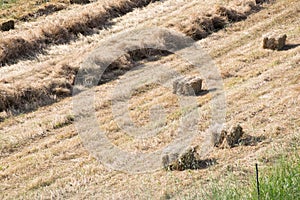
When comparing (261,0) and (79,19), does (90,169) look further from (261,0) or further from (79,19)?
(261,0)

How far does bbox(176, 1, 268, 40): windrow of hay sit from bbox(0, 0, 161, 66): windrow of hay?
2.74 metres

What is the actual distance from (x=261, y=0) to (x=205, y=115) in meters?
8.98

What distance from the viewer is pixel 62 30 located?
17.7m

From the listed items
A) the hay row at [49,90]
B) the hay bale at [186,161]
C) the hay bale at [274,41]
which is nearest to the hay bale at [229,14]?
the hay bale at [274,41]

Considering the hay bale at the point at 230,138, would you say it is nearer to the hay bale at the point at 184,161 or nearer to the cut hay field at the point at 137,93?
the cut hay field at the point at 137,93

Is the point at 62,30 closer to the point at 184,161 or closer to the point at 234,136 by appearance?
the point at 234,136

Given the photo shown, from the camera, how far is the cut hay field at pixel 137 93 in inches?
402

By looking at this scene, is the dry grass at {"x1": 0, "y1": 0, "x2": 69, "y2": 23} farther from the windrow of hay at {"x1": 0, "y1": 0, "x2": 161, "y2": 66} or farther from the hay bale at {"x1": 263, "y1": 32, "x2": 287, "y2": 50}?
the hay bale at {"x1": 263, "y1": 32, "x2": 287, "y2": 50}

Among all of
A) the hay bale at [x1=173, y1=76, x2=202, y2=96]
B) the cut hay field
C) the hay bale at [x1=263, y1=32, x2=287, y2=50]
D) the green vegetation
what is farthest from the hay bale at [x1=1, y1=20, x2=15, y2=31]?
the green vegetation

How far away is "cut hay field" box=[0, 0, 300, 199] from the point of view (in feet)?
33.5

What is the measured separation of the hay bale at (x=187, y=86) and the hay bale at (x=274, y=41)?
337cm

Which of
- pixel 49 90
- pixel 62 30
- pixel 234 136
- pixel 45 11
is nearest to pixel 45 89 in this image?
pixel 49 90

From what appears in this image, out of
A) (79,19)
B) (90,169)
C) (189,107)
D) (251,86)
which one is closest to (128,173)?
(90,169)

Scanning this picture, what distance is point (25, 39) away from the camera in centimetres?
1673
